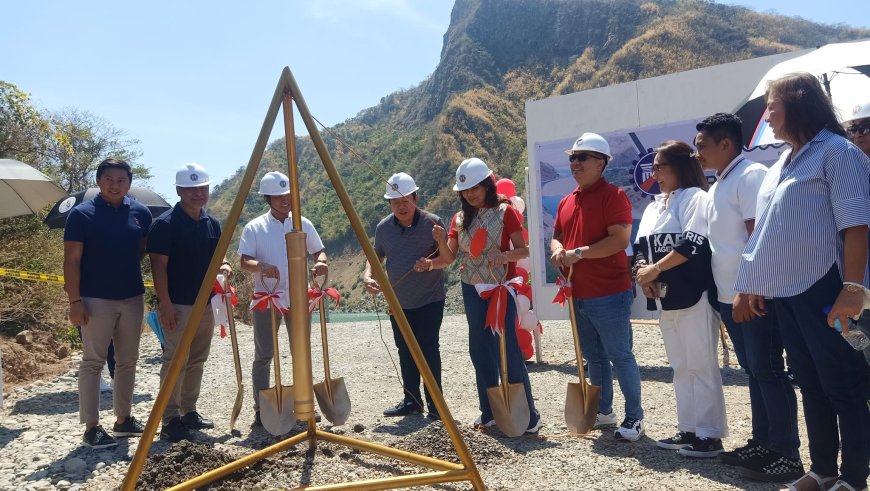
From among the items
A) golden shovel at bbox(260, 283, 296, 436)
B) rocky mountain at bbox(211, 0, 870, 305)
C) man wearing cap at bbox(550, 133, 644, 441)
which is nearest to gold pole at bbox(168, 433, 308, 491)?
golden shovel at bbox(260, 283, 296, 436)

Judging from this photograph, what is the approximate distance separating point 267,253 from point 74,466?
195 centimetres

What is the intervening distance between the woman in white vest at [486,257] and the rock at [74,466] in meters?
2.62

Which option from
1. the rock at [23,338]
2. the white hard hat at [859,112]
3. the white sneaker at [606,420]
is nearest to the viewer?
the white hard hat at [859,112]

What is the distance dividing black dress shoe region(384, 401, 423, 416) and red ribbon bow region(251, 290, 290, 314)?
1273mm

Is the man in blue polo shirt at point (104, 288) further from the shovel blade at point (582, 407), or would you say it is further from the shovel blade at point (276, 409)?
the shovel blade at point (582, 407)

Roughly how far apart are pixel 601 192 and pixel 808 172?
1.68 metres

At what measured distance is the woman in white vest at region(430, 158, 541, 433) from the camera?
4824mm

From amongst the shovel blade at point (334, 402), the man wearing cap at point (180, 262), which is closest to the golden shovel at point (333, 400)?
the shovel blade at point (334, 402)

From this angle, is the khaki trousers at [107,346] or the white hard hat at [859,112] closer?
the white hard hat at [859,112]

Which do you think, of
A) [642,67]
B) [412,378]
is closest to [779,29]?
[642,67]

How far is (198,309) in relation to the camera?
285 centimetres

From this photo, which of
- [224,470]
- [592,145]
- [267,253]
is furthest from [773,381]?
[267,253]

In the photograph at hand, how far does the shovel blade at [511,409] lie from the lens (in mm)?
4652

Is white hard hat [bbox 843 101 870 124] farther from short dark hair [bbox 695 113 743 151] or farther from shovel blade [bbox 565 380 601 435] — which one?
shovel blade [bbox 565 380 601 435]
